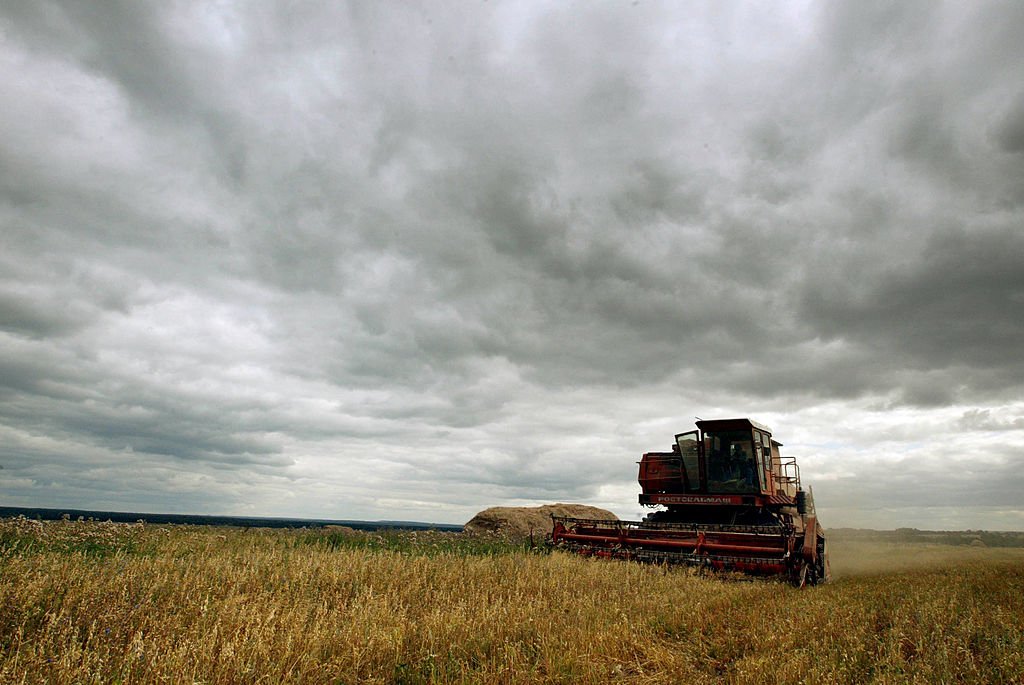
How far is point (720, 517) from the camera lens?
62.7ft

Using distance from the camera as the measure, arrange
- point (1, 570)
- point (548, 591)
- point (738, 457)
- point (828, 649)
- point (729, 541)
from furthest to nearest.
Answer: point (738, 457), point (729, 541), point (548, 591), point (1, 570), point (828, 649)

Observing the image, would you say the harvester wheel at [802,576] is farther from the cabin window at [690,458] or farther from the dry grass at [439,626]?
the cabin window at [690,458]

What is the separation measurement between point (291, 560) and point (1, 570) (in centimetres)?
407

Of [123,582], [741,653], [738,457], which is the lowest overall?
[741,653]

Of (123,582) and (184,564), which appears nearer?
(123,582)

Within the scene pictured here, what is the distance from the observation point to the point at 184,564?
9055 millimetres

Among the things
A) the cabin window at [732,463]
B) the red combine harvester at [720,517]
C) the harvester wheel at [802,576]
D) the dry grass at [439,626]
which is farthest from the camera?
the cabin window at [732,463]

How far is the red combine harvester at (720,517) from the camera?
13633mm

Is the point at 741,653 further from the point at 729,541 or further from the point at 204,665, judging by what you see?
the point at 729,541

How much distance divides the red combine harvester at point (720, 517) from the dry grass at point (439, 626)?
3119mm

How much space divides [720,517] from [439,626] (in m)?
15.0

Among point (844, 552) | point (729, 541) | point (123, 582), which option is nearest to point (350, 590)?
point (123, 582)

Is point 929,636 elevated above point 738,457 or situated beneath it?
situated beneath

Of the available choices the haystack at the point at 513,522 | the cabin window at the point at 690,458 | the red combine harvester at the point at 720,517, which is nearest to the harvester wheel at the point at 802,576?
the red combine harvester at the point at 720,517
